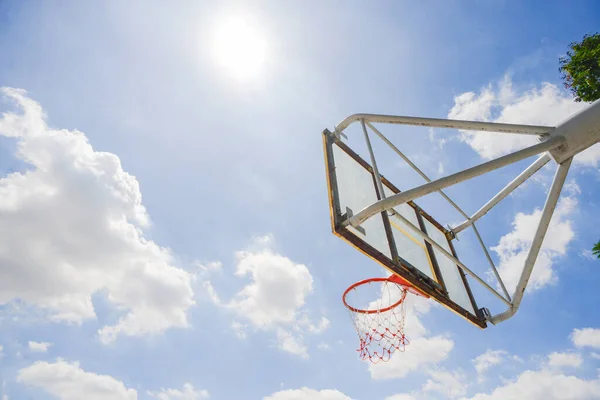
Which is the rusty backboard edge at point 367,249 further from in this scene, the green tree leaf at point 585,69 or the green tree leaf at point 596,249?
the green tree leaf at point 585,69

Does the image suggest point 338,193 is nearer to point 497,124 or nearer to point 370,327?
point 497,124

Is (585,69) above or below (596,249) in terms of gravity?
above

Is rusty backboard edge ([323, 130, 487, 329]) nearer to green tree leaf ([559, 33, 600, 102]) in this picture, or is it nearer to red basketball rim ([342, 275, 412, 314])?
red basketball rim ([342, 275, 412, 314])

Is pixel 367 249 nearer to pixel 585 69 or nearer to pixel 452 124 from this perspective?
pixel 452 124

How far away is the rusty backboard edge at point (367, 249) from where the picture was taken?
415 centimetres

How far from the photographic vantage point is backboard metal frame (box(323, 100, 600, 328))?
13.3 ft

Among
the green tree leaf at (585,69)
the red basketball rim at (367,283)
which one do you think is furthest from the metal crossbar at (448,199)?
the green tree leaf at (585,69)

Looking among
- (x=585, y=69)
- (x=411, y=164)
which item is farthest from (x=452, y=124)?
(x=585, y=69)

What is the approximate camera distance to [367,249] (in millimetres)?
4176

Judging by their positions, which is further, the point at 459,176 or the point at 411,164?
the point at 411,164

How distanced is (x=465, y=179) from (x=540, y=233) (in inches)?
81.2

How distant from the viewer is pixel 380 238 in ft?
Answer: 15.9

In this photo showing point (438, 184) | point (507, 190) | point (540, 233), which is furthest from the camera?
point (507, 190)

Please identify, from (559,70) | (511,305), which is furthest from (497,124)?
(559,70)
